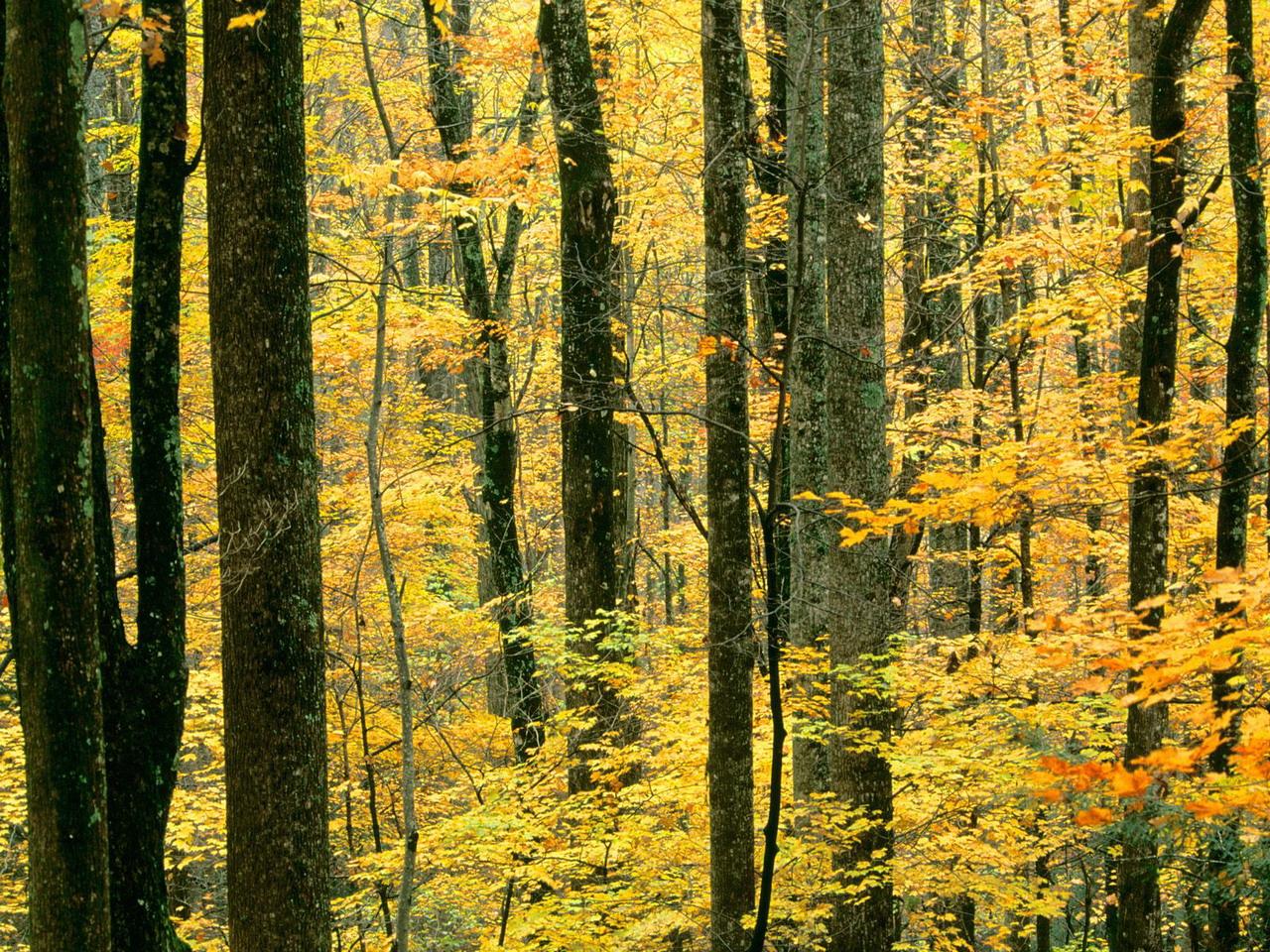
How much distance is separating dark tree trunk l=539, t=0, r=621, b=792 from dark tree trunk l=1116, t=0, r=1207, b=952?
13.9 feet

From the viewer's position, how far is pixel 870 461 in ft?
25.9

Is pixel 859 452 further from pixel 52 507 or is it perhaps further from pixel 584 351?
pixel 52 507

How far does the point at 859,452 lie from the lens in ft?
25.8

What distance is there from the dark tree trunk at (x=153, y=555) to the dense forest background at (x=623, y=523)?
24 millimetres

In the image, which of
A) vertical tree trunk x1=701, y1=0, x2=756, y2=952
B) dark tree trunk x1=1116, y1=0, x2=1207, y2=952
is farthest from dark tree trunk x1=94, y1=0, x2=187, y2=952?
dark tree trunk x1=1116, y1=0, x2=1207, y2=952

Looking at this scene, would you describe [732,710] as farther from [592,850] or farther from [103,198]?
[103,198]

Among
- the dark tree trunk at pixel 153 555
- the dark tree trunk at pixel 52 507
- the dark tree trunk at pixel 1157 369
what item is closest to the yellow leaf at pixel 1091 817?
the dark tree trunk at pixel 1157 369

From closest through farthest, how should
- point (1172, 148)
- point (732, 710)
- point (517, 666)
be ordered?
point (732, 710) → point (1172, 148) → point (517, 666)

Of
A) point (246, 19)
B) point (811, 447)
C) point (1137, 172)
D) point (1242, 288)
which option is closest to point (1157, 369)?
point (1242, 288)

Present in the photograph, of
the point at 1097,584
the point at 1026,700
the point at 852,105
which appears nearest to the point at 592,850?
the point at 1026,700

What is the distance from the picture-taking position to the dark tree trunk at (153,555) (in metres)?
5.62

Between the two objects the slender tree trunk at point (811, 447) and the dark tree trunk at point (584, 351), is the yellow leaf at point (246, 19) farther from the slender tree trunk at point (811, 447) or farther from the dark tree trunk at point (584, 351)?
the slender tree trunk at point (811, 447)

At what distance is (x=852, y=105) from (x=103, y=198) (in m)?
11.8

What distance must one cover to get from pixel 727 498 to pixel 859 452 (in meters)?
1.88
